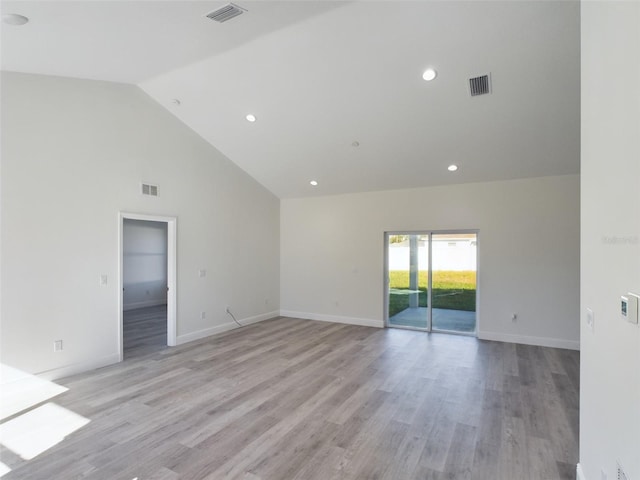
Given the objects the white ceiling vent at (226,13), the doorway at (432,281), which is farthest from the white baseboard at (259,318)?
the white ceiling vent at (226,13)

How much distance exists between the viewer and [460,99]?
4.14 meters

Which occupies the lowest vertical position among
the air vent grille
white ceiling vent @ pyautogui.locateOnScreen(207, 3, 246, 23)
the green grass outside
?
the green grass outside

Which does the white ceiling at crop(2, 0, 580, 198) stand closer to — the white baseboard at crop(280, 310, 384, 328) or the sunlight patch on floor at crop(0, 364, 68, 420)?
the white baseboard at crop(280, 310, 384, 328)

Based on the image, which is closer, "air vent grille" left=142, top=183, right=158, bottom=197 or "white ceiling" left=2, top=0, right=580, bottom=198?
"white ceiling" left=2, top=0, right=580, bottom=198

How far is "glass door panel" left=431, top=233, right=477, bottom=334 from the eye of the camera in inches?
249

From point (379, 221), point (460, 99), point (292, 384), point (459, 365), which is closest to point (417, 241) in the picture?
point (379, 221)

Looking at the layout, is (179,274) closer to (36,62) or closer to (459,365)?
(36,62)

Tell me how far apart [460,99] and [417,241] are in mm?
3197

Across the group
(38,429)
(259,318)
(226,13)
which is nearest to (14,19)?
(226,13)

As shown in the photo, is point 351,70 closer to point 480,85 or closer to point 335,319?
point 480,85

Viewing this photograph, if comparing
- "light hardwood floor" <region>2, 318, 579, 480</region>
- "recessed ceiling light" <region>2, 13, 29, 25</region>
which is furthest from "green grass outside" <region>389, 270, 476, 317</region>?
"recessed ceiling light" <region>2, 13, 29, 25</region>

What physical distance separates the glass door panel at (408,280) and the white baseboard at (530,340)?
1112 mm
